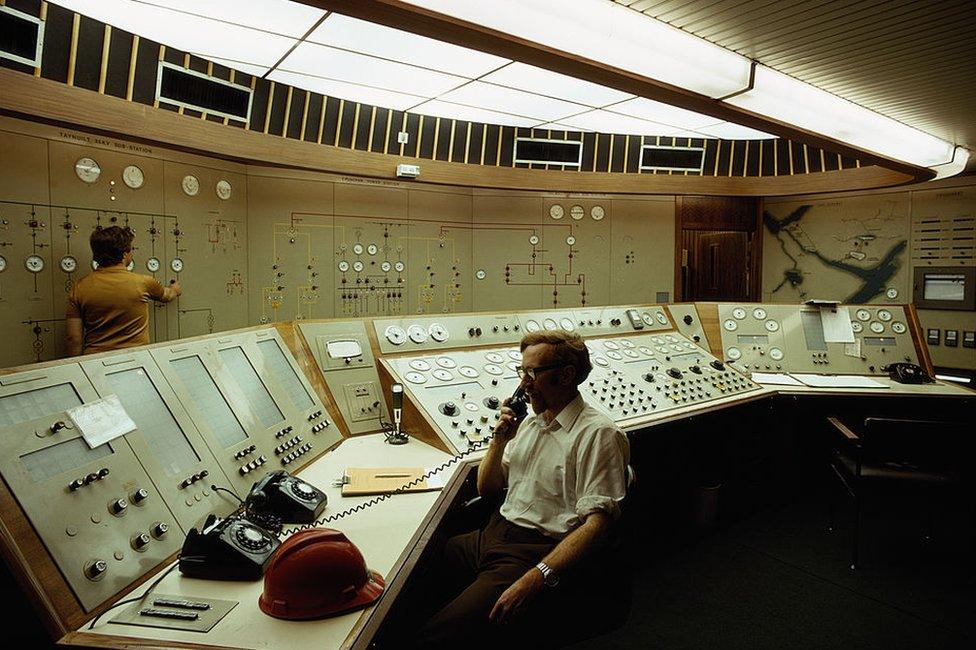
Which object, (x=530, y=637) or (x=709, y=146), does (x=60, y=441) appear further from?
(x=709, y=146)

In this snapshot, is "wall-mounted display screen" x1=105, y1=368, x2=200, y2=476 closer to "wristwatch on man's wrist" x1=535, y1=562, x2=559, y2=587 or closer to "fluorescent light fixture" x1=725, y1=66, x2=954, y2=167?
"wristwatch on man's wrist" x1=535, y1=562, x2=559, y2=587

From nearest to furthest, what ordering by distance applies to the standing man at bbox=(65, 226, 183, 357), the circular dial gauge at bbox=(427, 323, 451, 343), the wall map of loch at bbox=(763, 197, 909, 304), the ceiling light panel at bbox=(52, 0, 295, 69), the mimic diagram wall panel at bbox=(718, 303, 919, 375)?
the standing man at bbox=(65, 226, 183, 357) → the ceiling light panel at bbox=(52, 0, 295, 69) → the circular dial gauge at bbox=(427, 323, 451, 343) → the mimic diagram wall panel at bbox=(718, 303, 919, 375) → the wall map of loch at bbox=(763, 197, 909, 304)

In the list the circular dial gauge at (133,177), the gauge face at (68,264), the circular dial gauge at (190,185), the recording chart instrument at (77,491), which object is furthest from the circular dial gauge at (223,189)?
the recording chart instrument at (77,491)

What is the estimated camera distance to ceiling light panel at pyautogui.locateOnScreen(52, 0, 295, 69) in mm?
2936

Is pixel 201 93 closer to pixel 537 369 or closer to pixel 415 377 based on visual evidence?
pixel 415 377

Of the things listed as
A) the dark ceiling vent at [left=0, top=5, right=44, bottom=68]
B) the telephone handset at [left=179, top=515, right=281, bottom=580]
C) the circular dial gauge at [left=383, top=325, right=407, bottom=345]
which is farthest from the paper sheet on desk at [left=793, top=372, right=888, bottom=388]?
the dark ceiling vent at [left=0, top=5, right=44, bottom=68]

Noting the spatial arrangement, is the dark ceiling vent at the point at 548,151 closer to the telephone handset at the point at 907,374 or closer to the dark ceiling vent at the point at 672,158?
the dark ceiling vent at the point at 672,158

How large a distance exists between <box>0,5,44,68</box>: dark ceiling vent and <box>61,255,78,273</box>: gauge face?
1021 mm

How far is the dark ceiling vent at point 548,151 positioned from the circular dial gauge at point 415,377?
303 cm

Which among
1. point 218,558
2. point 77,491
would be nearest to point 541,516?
point 218,558

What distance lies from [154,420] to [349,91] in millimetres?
3232

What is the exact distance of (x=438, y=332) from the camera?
10.2 feet

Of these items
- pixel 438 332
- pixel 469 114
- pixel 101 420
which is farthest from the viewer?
pixel 469 114

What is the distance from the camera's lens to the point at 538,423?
1973 millimetres
